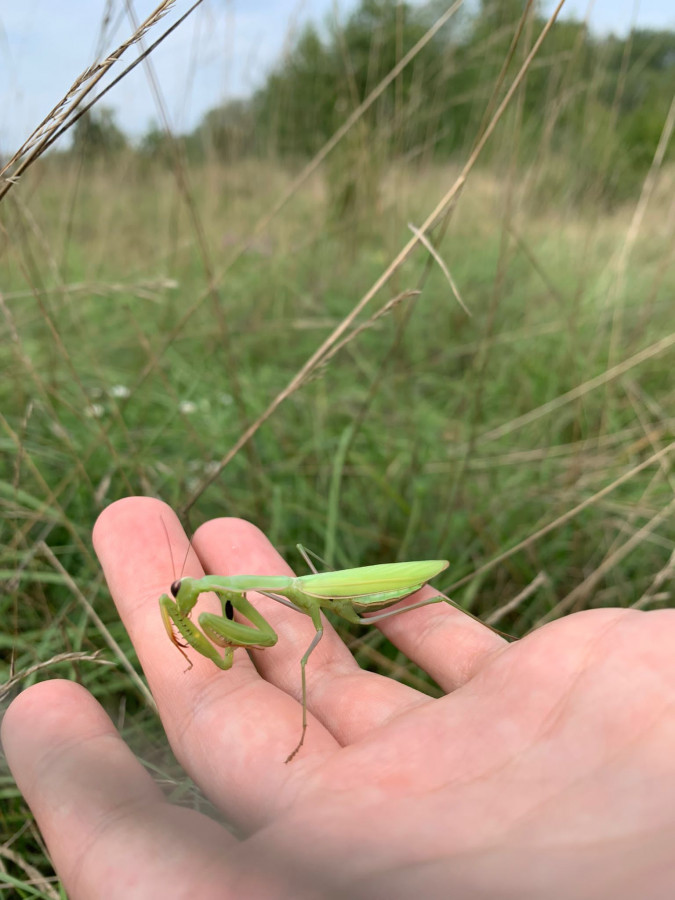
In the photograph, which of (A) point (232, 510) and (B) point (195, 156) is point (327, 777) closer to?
(A) point (232, 510)

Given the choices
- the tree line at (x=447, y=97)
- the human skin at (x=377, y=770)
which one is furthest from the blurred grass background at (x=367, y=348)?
the human skin at (x=377, y=770)

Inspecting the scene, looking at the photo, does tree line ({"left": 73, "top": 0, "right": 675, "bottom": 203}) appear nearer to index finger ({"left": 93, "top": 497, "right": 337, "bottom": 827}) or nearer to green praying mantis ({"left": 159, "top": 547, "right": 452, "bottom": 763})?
index finger ({"left": 93, "top": 497, "right": 337, "bottom": 827})

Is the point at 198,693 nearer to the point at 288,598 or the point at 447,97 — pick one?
the point at 288,598

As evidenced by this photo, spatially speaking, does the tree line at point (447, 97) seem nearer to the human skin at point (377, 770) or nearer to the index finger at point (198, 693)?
the index finger at point (198, 693)

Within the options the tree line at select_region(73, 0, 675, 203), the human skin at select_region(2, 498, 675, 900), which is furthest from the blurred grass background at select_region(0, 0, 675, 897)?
the human skin at select_region(2, 498, 675, 900)

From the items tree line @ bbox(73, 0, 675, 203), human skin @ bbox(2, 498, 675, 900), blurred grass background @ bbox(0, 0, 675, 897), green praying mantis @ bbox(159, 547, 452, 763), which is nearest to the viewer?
human skin @ bbox(2, 498, 675, 900)

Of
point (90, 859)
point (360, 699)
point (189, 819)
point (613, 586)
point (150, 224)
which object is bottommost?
point (613, 586)

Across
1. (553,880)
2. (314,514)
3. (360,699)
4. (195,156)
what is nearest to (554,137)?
(195,156)
